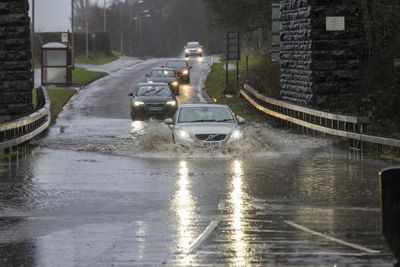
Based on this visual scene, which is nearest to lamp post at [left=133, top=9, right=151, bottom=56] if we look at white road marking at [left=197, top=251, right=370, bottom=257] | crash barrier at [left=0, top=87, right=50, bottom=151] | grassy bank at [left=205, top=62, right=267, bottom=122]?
grassy bank at [left=205, top=62, right=267, bottom=122]

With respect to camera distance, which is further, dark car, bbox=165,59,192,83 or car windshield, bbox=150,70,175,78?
dark car, bbox=165,59,192,83

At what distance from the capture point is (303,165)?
20844mm

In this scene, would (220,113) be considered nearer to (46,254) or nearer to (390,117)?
(390,117)

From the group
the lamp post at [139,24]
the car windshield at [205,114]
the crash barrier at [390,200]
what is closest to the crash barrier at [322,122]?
the car windshield at [205,114]

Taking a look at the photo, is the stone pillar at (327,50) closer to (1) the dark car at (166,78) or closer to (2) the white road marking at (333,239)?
(1) the dark car at (166,78)

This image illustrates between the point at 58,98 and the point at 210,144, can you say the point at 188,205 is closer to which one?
the point at 210,144

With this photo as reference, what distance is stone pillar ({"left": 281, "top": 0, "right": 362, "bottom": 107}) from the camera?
31406 millimetres

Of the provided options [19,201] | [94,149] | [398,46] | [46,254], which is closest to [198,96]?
[398,46]

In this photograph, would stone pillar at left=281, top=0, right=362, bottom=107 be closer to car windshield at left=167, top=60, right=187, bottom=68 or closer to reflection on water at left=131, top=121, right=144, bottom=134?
reflection on water at left=131, top=121, right=144, bottom=134

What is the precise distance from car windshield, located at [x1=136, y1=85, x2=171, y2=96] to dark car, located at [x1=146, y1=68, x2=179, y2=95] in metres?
10.3

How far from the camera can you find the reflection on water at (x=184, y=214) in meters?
10.4

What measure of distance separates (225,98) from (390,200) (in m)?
39.7

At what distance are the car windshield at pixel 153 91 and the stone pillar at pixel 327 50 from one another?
832 cm

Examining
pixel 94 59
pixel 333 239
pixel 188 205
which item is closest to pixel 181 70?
pixel 94 59
